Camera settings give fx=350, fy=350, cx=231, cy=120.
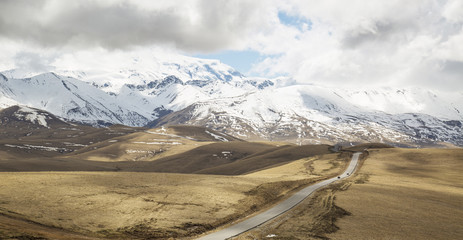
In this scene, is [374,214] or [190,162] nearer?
[374,214]

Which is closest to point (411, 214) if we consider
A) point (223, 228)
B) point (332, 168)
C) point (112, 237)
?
point (223, 228)

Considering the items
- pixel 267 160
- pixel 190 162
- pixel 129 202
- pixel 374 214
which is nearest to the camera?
pixel 374 214

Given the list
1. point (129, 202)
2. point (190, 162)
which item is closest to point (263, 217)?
point (129, 202)

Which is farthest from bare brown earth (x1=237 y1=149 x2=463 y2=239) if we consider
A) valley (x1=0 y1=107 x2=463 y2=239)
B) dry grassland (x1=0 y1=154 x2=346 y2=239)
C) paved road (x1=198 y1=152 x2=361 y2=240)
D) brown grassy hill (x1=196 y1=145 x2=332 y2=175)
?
brown grassy hill (x1=196 y1=145 x2=332 y2=175)

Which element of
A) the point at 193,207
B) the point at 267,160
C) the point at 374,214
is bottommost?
the point at 374,214

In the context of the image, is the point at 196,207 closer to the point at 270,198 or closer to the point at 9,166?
the point at 270,198

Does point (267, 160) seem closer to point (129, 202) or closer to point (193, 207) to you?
point (193, 207)
